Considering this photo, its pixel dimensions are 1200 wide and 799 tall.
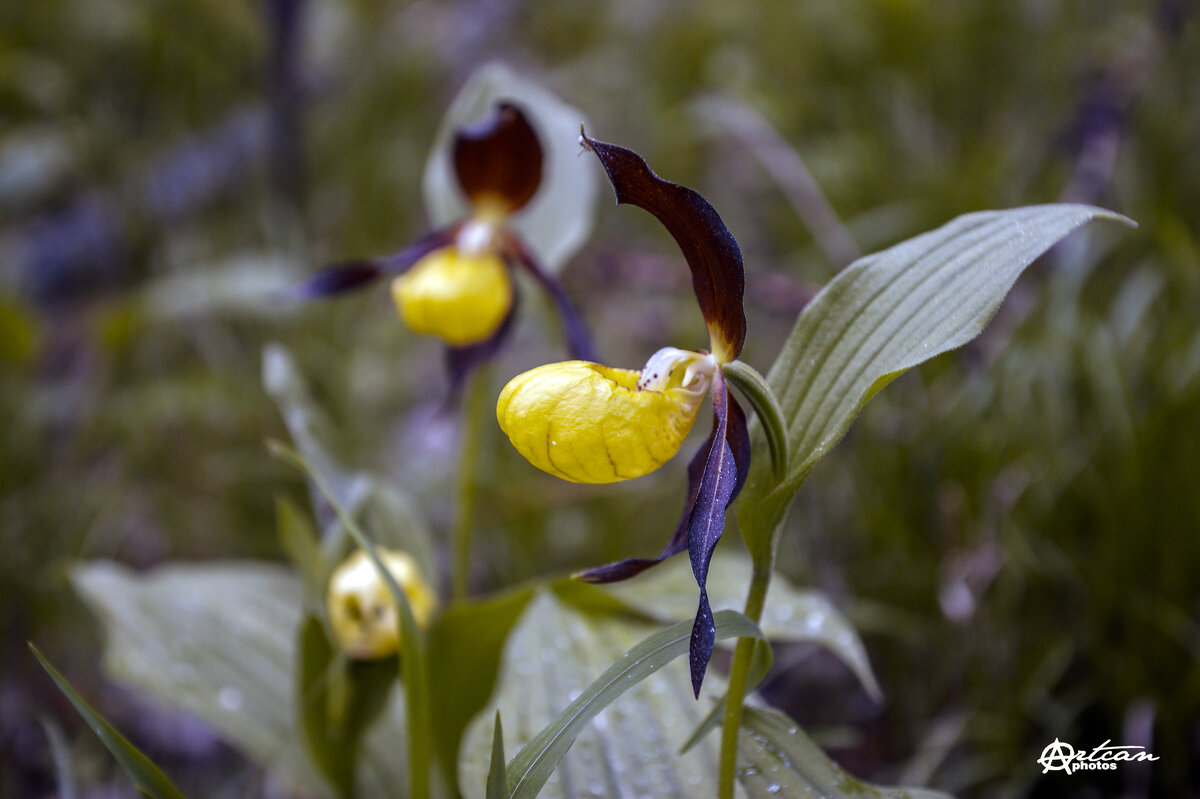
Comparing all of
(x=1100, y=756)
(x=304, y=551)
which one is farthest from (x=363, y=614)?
(x=1100, y=756)

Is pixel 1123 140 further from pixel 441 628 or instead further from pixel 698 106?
pixel 441 628

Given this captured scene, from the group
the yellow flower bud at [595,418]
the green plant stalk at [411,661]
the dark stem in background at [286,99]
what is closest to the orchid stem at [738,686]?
the yellow flower bud at [595,418]

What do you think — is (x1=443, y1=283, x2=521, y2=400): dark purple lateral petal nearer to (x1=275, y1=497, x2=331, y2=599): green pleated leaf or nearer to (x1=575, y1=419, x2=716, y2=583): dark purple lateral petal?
(x1=275, y1=497, x2=331, y2=599): green pleated leaf

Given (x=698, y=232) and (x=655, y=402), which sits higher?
(x=698, y=232)

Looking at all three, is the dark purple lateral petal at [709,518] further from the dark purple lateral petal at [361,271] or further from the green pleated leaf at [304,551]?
the dark purple lateral petal at [361,271]

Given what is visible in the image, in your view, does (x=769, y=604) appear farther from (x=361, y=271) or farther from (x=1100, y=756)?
(x=361, y=271)

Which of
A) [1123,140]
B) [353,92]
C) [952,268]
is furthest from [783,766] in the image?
[353,92]
